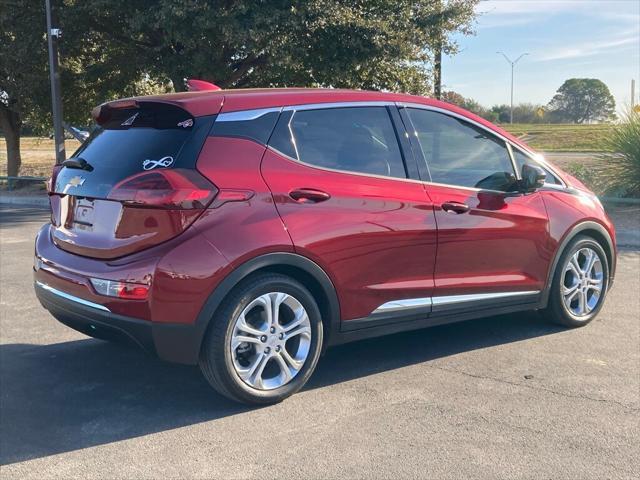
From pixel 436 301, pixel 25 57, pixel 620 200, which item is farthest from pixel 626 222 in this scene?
pixel 25 57

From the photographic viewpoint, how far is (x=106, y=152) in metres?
3.90

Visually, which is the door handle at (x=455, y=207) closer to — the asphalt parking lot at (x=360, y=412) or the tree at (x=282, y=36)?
the asphalt parking lot at (x=360, y=412)

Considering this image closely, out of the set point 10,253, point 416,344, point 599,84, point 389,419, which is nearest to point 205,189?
point 389,419

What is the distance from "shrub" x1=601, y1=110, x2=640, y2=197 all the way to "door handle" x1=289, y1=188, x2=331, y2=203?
10.0m

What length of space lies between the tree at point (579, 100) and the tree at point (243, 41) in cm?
8058

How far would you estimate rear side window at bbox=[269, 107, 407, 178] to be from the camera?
3893 mm

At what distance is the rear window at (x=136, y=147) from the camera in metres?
3.58

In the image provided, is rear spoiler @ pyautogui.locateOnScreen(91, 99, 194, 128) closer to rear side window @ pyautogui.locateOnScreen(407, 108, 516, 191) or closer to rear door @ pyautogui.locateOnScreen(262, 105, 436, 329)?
rear door @ pyautogui.locateOnScreen(262, 105, 436, 329)

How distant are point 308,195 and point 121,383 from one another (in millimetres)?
1685

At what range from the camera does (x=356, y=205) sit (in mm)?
3963

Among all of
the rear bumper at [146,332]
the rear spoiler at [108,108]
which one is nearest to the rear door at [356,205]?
the rear bumper at [146,332]

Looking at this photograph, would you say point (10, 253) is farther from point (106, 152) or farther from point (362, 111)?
point (362, 111)

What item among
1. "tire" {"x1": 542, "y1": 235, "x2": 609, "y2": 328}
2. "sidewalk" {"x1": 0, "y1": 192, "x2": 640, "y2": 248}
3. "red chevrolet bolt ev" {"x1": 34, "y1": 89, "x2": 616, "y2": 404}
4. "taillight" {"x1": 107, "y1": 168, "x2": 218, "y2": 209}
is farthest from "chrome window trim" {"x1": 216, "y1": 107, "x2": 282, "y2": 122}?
"sidewalk" {"x1": 0, "y1": 192, "x2": 640, "y2": 248}

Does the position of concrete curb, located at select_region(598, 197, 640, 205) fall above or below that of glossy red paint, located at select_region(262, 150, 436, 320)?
below
